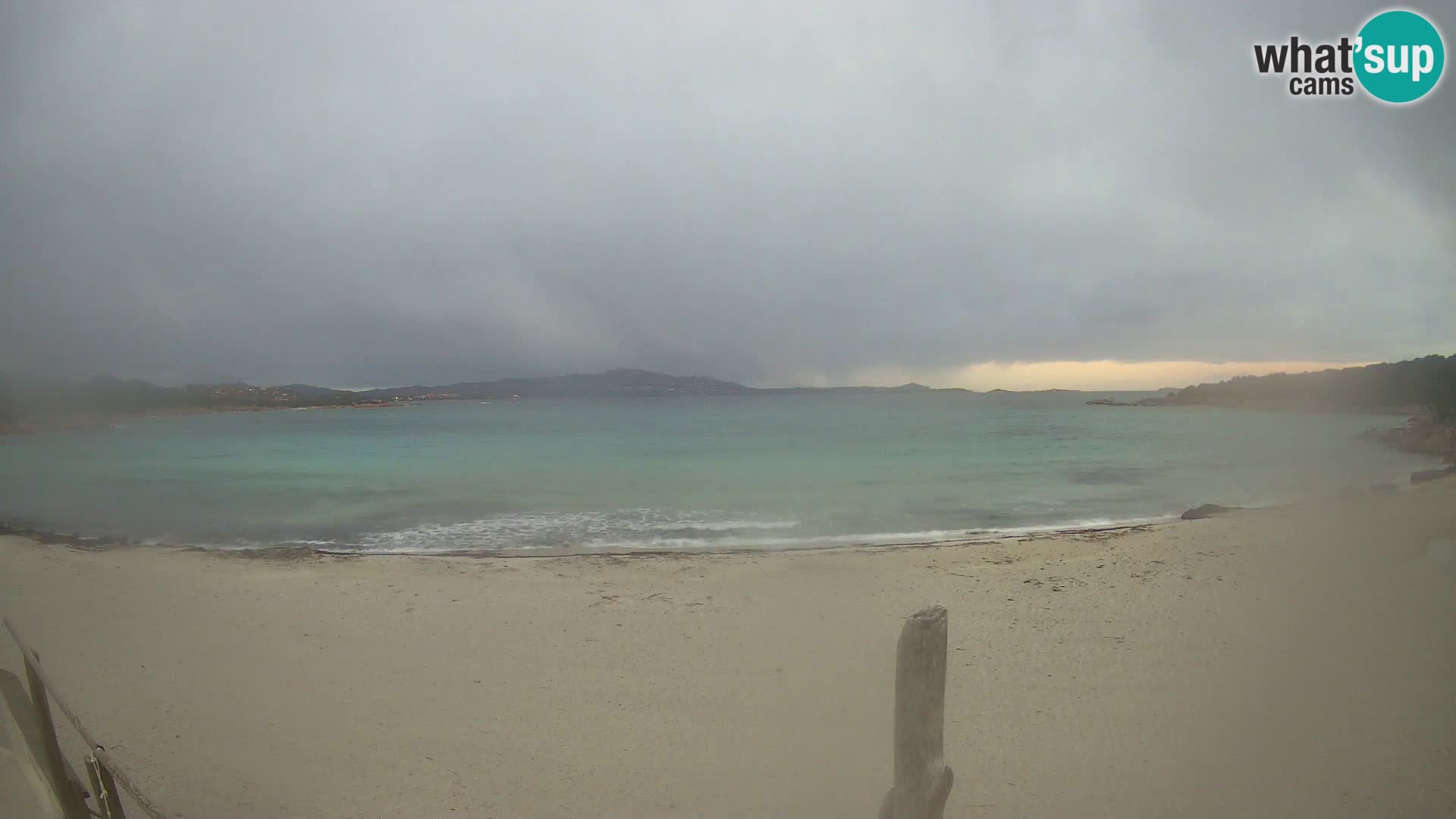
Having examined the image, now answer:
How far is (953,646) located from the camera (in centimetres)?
596

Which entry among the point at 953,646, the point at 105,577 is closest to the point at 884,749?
the point at 953,646

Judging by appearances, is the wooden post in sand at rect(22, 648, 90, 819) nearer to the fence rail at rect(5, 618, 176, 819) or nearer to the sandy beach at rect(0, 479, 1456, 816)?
the fence rail at rect(5, 618, 176, 819)

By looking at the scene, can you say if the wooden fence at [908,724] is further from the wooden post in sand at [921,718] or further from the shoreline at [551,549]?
the shoreline at [551,549]

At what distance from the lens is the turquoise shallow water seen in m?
13.0

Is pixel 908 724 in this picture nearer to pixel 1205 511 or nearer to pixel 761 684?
pixel 761 684

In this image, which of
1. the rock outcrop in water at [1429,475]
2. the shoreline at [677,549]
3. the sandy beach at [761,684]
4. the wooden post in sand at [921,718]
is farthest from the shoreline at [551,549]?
the wooden post in sand at [921,718]

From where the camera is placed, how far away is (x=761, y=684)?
5312 millimetres

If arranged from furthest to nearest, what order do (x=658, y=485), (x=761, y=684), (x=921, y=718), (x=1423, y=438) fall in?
(x=658, y=485) → (x=1423, y=438) → (x=761, y=684) → (x=921, y=718)

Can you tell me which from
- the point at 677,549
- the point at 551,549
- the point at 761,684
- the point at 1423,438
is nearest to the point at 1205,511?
the point at 677,549

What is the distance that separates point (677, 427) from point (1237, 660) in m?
44.3

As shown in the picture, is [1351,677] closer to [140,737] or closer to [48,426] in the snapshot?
[140,737]

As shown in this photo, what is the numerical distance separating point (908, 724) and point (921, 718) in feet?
0.18

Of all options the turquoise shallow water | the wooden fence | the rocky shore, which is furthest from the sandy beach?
the rocky shore

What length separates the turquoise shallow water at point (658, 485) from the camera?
1303 centimetres
